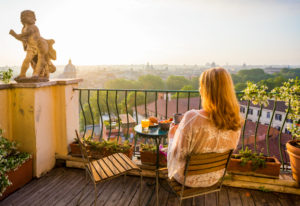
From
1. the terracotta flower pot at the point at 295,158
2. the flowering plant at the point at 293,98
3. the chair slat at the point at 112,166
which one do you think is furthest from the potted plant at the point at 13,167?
the flowering plant at the point at 293,98

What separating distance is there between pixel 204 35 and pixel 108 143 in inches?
2649

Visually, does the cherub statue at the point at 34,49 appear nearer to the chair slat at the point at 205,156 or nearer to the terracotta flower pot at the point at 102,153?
the terracotta flower pot at the point at 102,153

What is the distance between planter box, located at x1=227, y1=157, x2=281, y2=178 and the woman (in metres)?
1.22

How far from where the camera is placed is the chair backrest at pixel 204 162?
1622mm

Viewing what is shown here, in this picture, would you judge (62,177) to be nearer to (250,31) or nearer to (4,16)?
(4,16)

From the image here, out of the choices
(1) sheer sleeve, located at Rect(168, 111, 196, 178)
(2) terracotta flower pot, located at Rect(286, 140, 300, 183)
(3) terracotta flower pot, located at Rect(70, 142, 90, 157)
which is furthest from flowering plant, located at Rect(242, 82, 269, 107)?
(3) terracotta flower pot, located at Rect(70, 142, 90, 157)

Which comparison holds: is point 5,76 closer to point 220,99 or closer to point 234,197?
point 220,99

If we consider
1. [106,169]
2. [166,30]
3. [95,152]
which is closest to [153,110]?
[95,152]

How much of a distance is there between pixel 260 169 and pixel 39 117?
3074 mm

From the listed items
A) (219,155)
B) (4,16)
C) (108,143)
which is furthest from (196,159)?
(4,16)

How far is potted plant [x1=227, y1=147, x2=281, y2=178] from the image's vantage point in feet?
8.82

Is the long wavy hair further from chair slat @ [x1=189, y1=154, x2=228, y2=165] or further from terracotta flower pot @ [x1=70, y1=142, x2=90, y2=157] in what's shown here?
terracotta flower pot @ [x1=70, y1=142, x2=90, y2=157]

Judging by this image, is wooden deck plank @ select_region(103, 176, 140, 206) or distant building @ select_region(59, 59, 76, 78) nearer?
wooden deck plank @ select_region(103, 176, 140, 206)

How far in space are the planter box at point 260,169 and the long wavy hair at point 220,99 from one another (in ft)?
4.56
